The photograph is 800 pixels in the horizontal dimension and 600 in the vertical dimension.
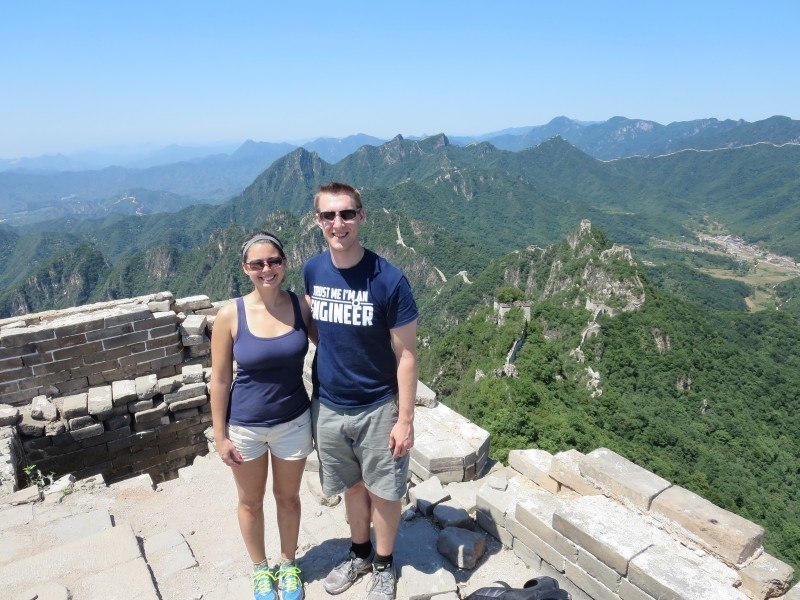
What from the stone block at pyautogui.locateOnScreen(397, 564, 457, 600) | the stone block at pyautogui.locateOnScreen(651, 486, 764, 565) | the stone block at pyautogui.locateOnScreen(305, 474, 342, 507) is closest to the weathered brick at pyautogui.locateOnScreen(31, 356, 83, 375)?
the stone block at pyautogui.locateOnScreen(305, 474, 342, 507)

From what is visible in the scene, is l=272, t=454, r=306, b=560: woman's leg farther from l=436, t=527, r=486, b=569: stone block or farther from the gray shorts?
l=436, t=527, r=486, b=569: stone block

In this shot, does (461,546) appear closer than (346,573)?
No

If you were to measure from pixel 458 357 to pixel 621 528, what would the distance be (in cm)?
3153

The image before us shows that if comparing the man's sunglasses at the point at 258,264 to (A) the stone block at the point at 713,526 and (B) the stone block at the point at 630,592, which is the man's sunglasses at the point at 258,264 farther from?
(A) the stone block at the point at 713,526

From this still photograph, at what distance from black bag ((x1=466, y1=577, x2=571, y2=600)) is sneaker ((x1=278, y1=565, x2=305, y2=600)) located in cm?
134

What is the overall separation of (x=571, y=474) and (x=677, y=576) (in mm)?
1399

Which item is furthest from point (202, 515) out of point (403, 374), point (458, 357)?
point (458, 357)

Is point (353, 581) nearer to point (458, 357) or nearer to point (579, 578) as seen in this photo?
point (579, 578)

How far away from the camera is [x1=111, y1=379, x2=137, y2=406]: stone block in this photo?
260 inches

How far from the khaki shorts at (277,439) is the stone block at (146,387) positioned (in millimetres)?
4055

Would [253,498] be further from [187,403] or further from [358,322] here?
[187,403]

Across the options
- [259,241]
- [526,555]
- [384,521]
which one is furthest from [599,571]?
[259,241]

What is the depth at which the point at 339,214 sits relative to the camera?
324 centimetres

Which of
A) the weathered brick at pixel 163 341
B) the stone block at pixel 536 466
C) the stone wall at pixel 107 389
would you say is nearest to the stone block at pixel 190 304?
the stone wall at pixel 107 389
